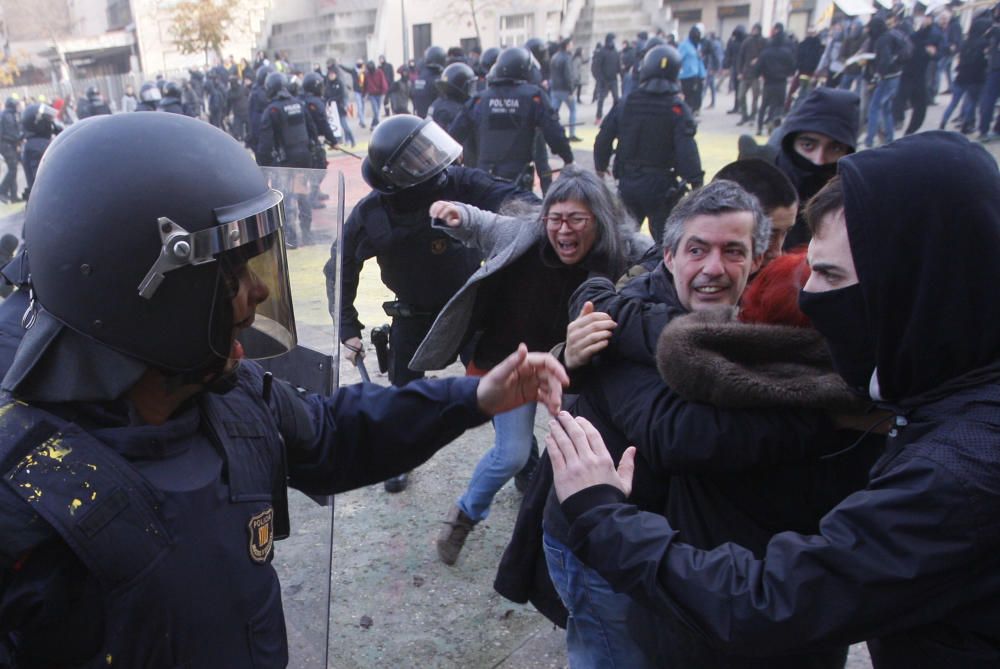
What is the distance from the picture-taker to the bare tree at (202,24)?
30844mm

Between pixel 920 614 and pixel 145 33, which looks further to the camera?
pixel 145 33

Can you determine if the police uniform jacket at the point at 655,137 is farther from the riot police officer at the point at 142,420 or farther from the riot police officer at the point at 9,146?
the riot police officer at the point at 9,146

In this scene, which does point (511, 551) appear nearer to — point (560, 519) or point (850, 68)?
point (560, 519)

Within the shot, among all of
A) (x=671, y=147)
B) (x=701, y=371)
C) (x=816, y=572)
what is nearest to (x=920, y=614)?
(x=816, y=572)

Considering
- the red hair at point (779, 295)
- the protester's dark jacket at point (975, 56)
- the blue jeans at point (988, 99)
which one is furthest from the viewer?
the protester's dark jacket at point (975, 56)

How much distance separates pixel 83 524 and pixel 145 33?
1702 inches

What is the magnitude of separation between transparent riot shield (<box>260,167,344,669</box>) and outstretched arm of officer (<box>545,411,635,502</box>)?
1.98 feet

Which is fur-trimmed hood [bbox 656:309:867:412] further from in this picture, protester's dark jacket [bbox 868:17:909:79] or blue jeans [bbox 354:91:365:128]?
blue jeans [bbox 354:91:365:128]

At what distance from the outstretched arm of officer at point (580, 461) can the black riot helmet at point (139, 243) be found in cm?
64

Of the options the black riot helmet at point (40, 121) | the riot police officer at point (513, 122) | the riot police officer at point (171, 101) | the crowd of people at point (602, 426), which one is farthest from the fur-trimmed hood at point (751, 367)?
the riot police officer at point (171, 101)

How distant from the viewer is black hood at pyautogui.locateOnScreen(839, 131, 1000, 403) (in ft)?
3.65

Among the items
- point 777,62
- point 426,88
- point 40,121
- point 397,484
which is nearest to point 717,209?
Result: point 397,484

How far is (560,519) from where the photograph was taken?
1.82 m

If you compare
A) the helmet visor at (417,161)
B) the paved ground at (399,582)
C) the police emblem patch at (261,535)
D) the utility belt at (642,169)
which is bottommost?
the paved ground at (399,582)
